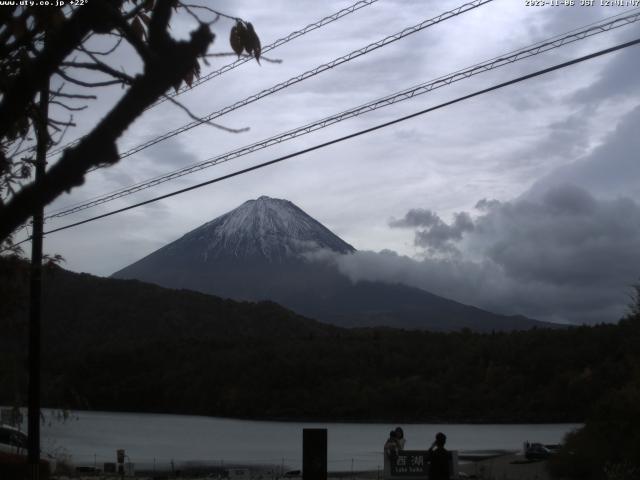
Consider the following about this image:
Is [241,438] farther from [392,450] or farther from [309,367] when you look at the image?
[392,450]

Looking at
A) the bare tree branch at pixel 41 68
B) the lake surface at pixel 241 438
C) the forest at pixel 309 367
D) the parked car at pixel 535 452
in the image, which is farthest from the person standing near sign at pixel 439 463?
the forest at pixel 309 367

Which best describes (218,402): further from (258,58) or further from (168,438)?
(258,58)

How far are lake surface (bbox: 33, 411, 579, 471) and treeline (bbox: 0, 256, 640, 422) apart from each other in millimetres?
2819

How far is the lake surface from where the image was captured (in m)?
65.1

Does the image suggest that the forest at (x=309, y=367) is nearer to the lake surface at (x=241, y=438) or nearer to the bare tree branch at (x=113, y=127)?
the lake surface at (x=241, y=438)

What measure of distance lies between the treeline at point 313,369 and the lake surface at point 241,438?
282 centimetres

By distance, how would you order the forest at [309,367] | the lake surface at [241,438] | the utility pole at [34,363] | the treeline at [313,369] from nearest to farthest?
1. the utility pole at [34,363]
2. the lake surface at [241,438]
3. the forest at [309,367]
4. the treeline at [313,369]

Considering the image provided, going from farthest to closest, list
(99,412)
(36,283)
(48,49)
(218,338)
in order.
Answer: (218,338)
(99,412)
(36,283)
(48,49)

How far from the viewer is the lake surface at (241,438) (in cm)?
6512

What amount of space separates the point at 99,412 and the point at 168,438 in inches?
860

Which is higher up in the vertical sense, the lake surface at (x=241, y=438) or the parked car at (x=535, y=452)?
the parked car at (x=535, y=452)

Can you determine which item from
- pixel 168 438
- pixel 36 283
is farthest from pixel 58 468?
pixel 168 438

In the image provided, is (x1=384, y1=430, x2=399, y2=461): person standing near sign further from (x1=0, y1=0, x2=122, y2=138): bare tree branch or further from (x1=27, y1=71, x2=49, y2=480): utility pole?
(x1=0, y1=0, x2=122, y2=138): bare tree branch

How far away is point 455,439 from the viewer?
8662 cm
